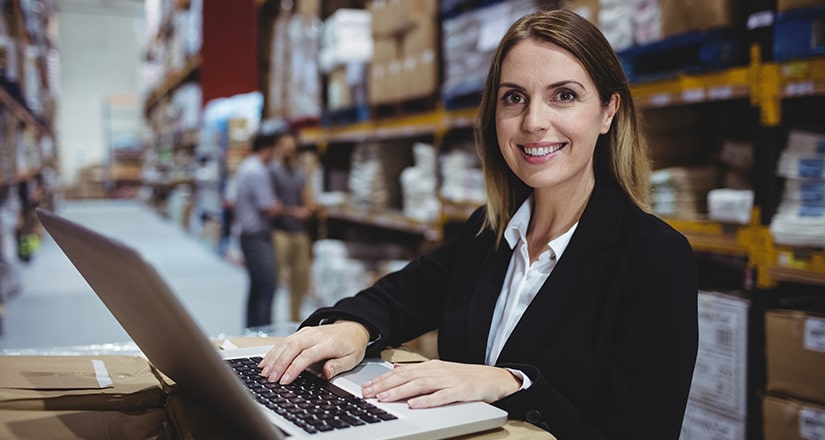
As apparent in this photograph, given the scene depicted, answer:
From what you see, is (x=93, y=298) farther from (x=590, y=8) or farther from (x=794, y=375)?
(x=794, y=375)

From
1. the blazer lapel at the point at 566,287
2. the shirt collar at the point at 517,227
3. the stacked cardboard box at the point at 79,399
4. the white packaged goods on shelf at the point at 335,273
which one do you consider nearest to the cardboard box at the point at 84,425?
the stacked cardboard box at the point at 79,399

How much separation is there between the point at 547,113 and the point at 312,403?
658 millimetres

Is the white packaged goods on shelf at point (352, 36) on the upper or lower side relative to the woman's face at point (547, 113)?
upper

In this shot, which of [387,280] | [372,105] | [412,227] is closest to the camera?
[387,280]

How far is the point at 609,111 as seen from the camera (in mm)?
1384

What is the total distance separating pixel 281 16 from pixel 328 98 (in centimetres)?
136

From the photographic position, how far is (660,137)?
2.91 meters

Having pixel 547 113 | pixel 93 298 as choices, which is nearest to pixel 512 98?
pixel 547 113

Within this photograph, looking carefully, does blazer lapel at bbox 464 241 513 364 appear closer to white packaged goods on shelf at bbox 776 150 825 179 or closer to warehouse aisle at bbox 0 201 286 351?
white packaged goods on shelf at bbox 776 150 825 179

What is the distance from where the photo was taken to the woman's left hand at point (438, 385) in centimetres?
100

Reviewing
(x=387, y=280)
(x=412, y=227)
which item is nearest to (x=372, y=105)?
(x=412, y=227)

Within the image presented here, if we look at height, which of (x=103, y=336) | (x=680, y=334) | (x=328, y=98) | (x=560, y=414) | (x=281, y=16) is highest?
(x=281, y=16)

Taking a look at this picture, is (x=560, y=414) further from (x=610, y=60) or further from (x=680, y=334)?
(x=610, y=60)

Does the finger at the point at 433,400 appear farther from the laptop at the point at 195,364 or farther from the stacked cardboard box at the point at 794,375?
the stacked cardboard box at the point at 794,375
